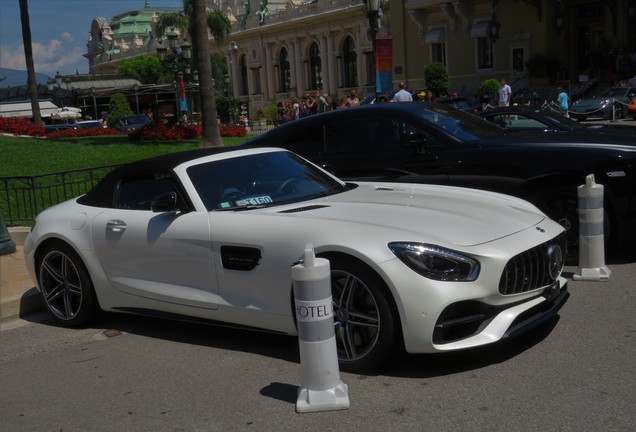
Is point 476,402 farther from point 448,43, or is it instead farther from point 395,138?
point 448,43

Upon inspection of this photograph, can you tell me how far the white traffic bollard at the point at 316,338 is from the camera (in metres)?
4.21

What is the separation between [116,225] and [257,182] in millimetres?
1161

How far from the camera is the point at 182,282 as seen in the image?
18.5 feet

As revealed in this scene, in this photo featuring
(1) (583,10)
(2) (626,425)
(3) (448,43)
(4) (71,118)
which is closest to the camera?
(2) (626,425)

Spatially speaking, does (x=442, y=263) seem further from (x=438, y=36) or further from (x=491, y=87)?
(x=438, y=36)

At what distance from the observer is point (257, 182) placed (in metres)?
6.04

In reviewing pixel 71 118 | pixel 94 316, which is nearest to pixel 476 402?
pixel 94 316

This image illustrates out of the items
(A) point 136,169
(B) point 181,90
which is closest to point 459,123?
(A) point 136,169

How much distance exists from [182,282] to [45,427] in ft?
4.97

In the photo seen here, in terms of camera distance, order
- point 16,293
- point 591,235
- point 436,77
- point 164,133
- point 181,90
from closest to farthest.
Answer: point 591,235
point 16,293
point 164,133
point 436,77
point 181,90

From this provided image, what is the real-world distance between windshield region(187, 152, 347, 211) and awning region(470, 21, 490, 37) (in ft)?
130

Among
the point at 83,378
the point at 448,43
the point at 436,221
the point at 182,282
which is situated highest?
the point at 448,43

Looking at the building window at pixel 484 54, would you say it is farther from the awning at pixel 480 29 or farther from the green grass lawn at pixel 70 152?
the green grass lawn at pixel 70 152

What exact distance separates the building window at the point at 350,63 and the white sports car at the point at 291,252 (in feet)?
185
